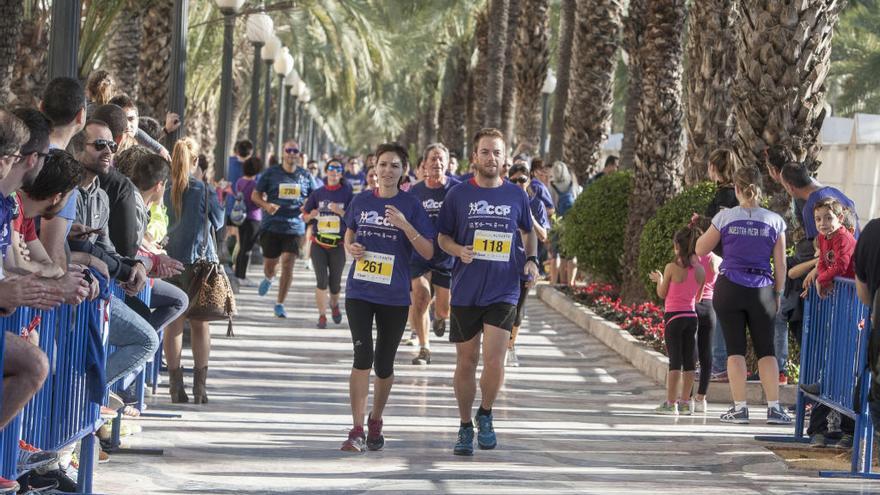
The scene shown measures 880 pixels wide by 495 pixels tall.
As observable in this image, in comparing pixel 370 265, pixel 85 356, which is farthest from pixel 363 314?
pixel 85 356

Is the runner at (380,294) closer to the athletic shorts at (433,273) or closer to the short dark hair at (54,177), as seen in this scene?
the short dark hair at (54,177)

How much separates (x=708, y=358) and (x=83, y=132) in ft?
17.8

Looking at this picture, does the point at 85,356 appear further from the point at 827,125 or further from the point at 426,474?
the point at 827,125

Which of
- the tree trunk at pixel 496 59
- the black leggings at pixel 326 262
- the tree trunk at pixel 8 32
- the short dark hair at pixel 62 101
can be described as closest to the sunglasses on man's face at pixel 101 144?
the short dark hair at pixel 62 101

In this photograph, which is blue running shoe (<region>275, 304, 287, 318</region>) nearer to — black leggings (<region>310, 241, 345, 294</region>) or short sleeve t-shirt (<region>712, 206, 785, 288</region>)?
black leggings (<region>310, 241, 345, 294</region>)

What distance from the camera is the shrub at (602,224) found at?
2042 cm

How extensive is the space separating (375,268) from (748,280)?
2.96 meters

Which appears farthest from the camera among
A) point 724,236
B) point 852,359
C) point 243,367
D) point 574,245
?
point 574,245

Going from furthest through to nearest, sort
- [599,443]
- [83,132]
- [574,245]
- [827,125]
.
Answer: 1. [827,125]
2. [574,245]
3. [599,443]
4. [83,132]

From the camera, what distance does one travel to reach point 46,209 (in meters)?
6.93

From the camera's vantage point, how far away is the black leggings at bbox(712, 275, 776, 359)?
1107 centimetres

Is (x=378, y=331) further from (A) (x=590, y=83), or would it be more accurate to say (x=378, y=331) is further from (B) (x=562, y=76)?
(B) (x=562, y=76)

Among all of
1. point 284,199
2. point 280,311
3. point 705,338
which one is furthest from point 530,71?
point 705,338

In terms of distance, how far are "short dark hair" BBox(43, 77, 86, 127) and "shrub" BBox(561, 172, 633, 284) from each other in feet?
42.4
